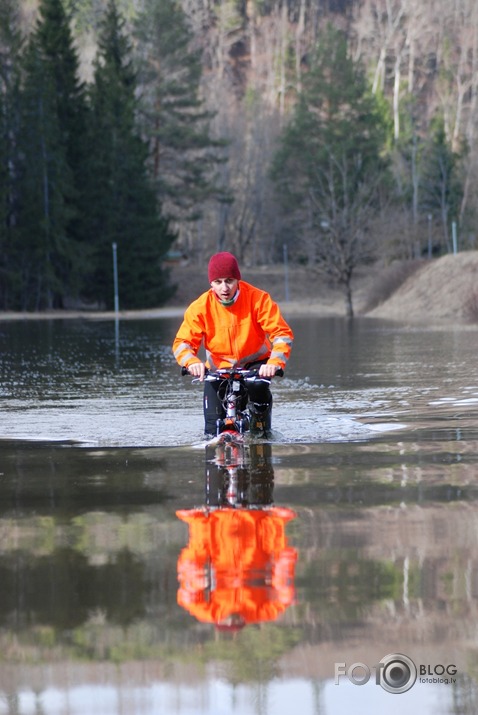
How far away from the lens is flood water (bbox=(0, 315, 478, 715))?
15.6 feet

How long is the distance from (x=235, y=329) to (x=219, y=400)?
2.07ft

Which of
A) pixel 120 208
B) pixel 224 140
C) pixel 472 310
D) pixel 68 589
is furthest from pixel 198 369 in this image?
pixel 224 140

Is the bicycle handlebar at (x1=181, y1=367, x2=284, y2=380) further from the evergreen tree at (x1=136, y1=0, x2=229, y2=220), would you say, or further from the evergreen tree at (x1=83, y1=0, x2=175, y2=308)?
the evergreen tree at (x1=136, y1=0, x2=229, y2=220)

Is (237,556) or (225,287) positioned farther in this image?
(225,287)

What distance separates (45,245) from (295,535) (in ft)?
244

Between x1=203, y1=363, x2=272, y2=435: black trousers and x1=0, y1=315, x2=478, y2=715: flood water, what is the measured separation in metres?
0.33

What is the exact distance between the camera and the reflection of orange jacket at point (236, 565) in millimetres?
5844

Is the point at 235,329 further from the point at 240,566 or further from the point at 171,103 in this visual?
the point at 171,103

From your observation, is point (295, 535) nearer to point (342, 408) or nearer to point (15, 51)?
point (342, 408)

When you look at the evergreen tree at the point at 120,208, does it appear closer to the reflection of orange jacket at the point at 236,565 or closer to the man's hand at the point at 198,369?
the man's hand at the point at 198,369

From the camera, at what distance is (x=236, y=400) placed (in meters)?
12.3

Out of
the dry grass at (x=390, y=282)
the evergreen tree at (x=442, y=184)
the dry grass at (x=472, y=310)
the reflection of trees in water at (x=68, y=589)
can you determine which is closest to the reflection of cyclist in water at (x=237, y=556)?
the reflection of trees in water at (x=68, y=589)

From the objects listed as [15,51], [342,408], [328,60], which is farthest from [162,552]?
[328,60]

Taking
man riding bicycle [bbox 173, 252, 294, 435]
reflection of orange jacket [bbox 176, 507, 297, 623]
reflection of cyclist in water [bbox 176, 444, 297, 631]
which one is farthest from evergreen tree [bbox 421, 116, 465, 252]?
reflection of orange jacket [bbox 176, 507, 297, 623]
